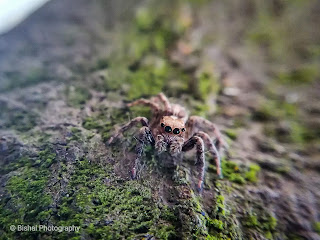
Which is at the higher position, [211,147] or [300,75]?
[300,75]

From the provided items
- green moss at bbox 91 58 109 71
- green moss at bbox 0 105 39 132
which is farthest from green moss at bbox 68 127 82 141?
green moss at bbox 91 58 109 71

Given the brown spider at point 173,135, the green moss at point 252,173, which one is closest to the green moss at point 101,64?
the brown spider at point 173,135

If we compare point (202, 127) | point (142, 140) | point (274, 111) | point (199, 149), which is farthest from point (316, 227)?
point (142, 140)

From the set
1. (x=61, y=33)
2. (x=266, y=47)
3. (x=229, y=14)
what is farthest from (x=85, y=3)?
(x=266, y=47)

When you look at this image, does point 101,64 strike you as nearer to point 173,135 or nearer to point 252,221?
point 173,135

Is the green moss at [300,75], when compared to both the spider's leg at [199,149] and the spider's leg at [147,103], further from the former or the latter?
the spider's leg at [199,149]

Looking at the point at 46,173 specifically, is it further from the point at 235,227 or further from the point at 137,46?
the point at 137,46
